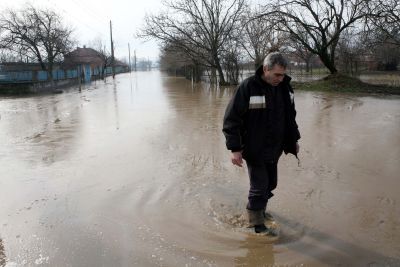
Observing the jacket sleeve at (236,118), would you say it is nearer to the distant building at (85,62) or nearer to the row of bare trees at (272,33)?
the row of bare trees at (272,33)

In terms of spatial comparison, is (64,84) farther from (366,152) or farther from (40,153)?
(366,152)

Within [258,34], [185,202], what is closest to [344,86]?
[258,34]

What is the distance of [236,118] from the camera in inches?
143

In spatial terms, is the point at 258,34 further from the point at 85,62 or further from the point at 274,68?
the point at 85,62

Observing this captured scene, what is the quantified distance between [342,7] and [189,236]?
22377mm

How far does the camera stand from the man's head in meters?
3.55

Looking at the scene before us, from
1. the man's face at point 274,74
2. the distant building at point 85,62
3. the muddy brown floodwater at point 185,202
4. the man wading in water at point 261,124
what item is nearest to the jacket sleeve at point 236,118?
the man wading in water at point 261,124

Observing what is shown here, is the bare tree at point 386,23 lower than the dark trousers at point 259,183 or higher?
higher

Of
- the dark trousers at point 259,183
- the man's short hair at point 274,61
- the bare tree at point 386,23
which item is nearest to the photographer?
the man's short hair at point 274,61

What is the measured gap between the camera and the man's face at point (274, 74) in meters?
3.56

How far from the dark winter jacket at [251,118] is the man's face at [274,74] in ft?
0.20

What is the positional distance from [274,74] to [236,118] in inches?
19.7

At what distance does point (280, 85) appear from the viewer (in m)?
3.79

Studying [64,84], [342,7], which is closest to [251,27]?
[342,7]
